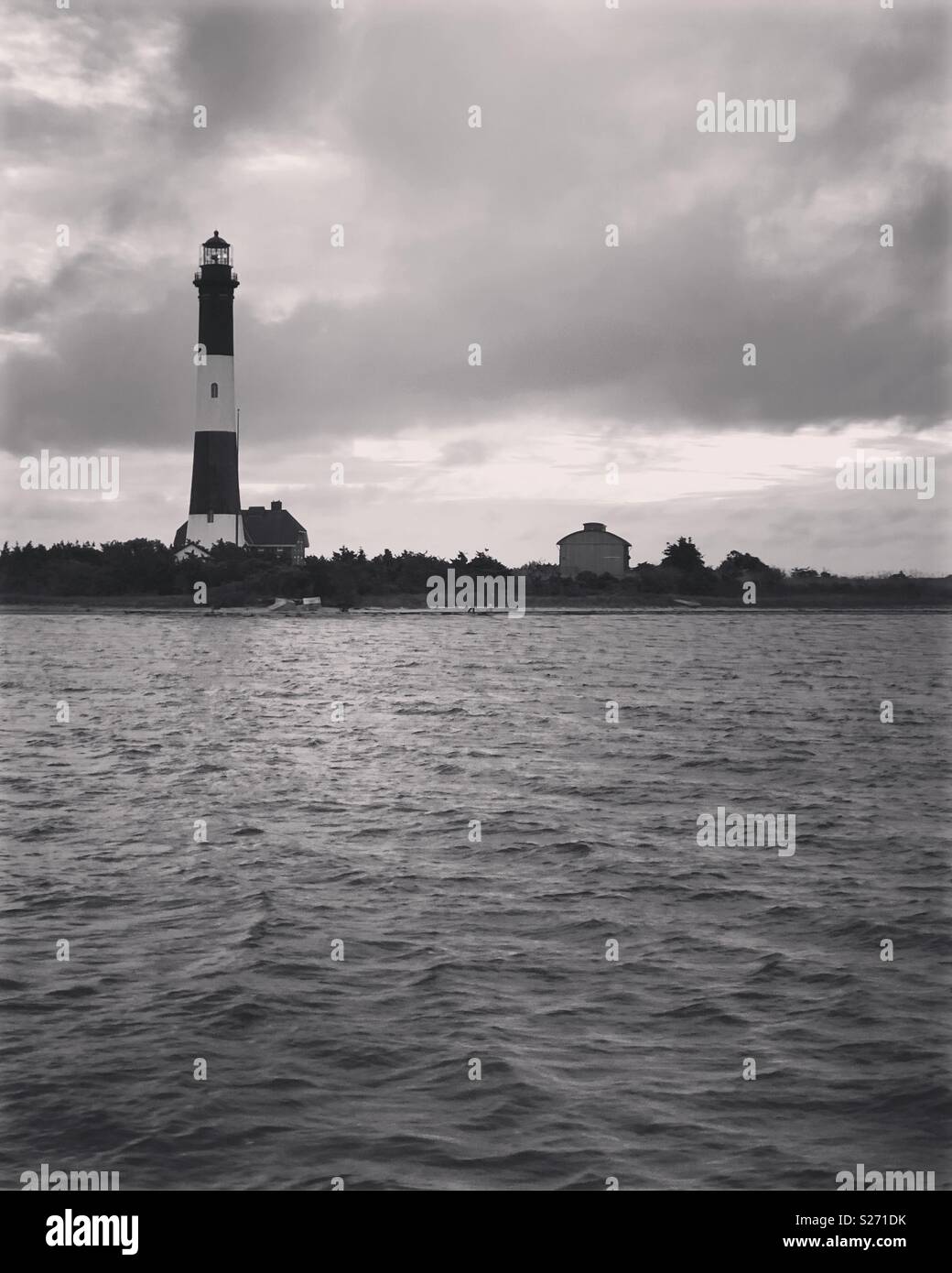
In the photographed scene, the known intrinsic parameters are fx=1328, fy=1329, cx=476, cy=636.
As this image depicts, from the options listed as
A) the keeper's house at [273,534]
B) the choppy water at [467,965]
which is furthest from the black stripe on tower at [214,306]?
the choppy water at [467,965]

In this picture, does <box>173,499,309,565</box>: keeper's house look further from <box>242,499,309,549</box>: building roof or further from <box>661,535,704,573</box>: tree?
<box>661,535,704,573</box>: tree

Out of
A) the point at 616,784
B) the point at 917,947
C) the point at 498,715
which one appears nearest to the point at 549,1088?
the point at 917,947

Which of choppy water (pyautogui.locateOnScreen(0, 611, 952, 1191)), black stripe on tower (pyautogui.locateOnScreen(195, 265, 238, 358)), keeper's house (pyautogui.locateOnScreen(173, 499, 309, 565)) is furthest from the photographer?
keeper's house (pyautogui.locateOnScreen(173, 499, 309, 565))

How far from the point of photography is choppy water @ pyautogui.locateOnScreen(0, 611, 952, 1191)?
29.4 ft

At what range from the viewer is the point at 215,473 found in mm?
92125

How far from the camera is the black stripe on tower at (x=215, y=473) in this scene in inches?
3514

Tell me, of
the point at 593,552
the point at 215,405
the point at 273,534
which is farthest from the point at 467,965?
the point at 593,552

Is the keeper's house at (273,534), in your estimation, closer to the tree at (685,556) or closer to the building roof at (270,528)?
the building roof at (270,528)

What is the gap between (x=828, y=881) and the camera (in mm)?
16578

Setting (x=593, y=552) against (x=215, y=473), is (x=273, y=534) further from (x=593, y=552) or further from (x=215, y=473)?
(x=593, y=552)

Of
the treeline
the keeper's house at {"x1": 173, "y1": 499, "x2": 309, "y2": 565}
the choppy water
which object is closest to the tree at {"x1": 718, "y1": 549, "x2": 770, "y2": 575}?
the treeline

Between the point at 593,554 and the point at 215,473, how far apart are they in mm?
50600

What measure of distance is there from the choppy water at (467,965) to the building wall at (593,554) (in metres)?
101
